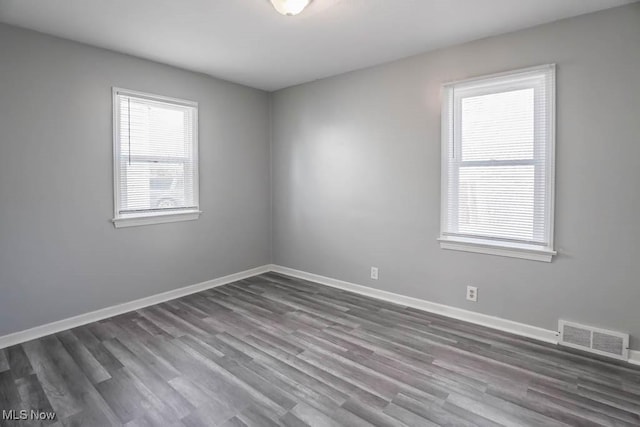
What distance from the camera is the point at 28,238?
2.84 m

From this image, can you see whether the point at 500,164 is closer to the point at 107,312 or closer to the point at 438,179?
the point at 438,179

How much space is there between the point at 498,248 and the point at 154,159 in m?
3.45

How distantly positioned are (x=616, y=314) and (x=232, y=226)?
385 centimetres

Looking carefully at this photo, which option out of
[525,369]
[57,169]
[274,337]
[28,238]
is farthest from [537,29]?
[28,238]

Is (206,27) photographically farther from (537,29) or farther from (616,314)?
(616,314)

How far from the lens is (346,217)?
4.07 meters

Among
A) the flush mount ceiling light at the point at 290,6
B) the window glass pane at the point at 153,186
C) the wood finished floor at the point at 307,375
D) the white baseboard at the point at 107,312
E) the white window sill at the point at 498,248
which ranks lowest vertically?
the wood finished floor at the point at 307,375

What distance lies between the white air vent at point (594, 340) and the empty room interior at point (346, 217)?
13 mm

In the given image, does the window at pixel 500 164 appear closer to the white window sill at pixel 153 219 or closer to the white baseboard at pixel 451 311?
the white baseboard at pixel 451 311

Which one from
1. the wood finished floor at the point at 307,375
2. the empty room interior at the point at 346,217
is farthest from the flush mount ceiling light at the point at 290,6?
the wood finished floor at the point at 307,375

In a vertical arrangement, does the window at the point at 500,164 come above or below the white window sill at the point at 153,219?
above

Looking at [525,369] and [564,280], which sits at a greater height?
[564,280]

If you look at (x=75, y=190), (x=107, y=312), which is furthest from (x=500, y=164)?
(x=107, y=312)

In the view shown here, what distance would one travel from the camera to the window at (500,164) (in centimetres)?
277
